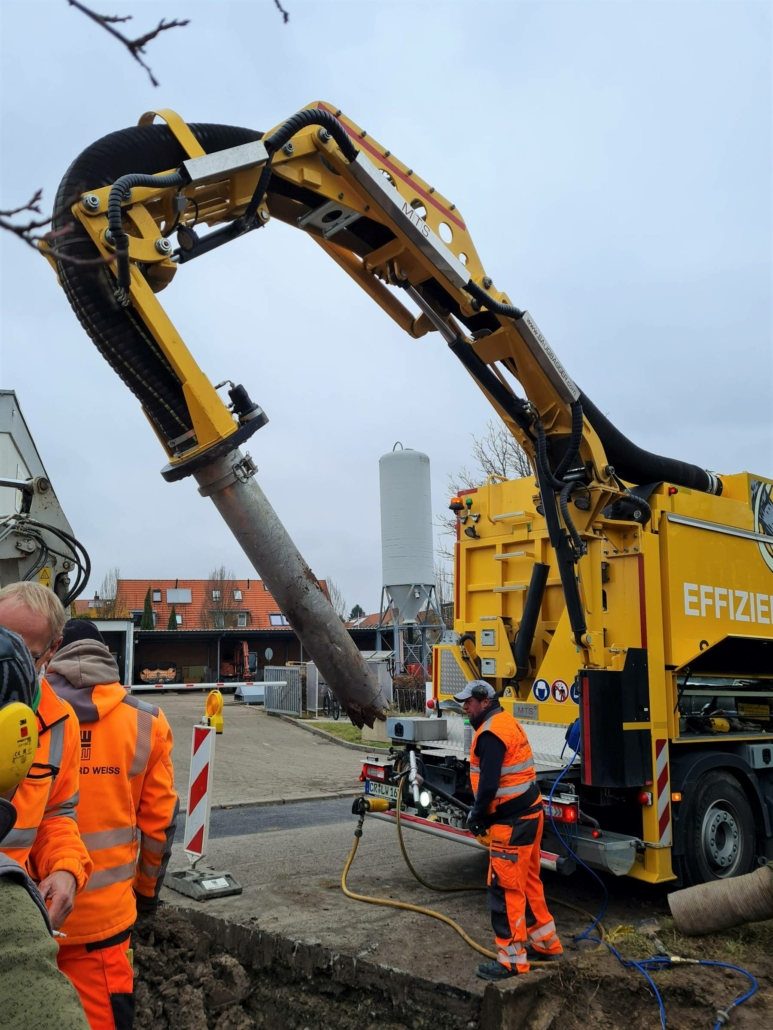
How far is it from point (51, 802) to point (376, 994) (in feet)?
8.89

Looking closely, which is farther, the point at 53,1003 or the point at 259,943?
the point at 259,943

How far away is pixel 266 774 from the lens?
12742 millimetres

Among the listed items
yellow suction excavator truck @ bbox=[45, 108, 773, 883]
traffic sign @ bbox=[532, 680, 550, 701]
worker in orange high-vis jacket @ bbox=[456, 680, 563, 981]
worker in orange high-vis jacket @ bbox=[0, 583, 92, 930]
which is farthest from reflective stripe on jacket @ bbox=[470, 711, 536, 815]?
worker in orange high-vis jacket @ bbox=[0, 583, 92, 930]

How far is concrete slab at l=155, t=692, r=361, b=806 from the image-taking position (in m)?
11.0

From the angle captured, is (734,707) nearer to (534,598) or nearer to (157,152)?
(534,598)

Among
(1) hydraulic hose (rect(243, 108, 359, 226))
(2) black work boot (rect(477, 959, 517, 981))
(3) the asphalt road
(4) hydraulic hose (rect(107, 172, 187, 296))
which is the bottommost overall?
(3) the asphalt road

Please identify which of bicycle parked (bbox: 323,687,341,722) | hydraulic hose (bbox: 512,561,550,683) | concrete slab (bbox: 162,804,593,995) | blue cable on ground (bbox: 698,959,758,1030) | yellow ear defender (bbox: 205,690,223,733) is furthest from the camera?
bicycle parked (bbox: 323,687,341,722)

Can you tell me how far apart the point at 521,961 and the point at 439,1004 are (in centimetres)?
50

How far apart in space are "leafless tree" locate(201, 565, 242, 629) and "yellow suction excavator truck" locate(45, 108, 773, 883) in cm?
3843

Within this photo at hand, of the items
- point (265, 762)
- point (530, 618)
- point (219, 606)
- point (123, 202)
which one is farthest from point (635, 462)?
point (219, 606)

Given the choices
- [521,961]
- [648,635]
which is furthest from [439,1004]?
[648,635]

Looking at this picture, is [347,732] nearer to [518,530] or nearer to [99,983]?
[518,530]

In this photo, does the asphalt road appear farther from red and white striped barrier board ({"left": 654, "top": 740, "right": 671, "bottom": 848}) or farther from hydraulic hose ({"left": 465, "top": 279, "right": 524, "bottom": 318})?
hydraulic hose ({"left": 465, "top": 279, "right": 524, "bottom": 318})

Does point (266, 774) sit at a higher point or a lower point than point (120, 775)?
lower
